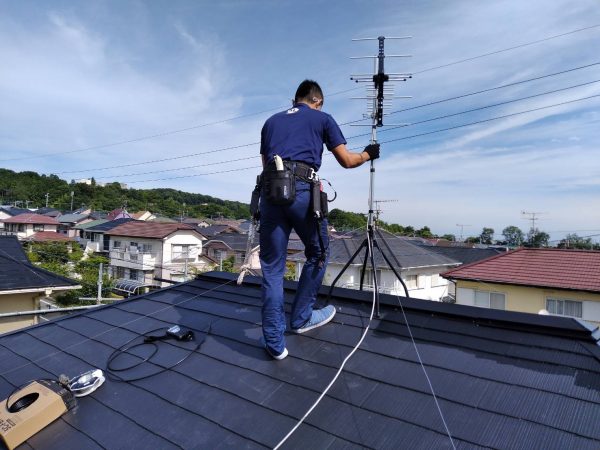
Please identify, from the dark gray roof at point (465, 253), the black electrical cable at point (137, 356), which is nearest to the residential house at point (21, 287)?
the black electrical cable at point (137, 356)

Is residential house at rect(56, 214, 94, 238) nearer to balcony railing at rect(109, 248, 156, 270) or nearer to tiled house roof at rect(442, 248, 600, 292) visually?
balcony railing at rect(109, 248, 156, 270)

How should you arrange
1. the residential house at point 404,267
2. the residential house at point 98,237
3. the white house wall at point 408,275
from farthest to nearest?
the residential house at point 98,237, the white house wall at point 408,275, the residential house at point 404,267

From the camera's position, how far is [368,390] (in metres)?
1.90

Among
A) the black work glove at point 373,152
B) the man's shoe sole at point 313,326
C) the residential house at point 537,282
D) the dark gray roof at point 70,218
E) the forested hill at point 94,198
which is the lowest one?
the residential house at point 537,282

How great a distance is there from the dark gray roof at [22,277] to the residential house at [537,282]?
1429 cm

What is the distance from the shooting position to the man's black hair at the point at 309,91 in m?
2.61

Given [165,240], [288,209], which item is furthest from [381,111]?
[165,240]

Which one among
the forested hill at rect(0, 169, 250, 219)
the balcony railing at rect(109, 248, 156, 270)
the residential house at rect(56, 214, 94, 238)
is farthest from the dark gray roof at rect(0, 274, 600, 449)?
the forested hill at rect(0, 169, 250, 219)

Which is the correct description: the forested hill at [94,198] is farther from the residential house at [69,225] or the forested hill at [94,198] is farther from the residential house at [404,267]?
the residential house at [404,267]

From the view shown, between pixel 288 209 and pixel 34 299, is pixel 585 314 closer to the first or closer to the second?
pixel 288 209

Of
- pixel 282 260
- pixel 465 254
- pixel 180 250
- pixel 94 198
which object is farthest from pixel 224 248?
pixel 94 198

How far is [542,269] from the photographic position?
1464 centimetres

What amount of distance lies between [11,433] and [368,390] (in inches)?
70.4

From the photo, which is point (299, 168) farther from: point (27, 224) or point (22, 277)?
point (27, 224)
